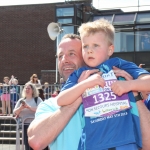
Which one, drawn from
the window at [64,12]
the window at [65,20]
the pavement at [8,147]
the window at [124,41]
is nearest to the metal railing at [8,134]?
the pavement at [8,147]

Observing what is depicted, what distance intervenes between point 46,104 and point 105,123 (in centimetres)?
53

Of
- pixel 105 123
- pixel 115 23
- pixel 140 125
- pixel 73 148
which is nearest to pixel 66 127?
pixel 73 148

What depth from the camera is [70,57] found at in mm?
2734

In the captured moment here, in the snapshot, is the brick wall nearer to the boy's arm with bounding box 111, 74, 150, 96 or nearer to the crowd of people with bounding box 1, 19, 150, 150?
the crowd of people with bounding box 1, 19, 150, 150

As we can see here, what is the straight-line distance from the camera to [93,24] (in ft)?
7.72

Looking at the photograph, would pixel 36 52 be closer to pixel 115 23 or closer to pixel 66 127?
pixel 115 23

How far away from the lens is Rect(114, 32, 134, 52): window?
18141 mm

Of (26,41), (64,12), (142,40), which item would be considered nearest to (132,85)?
(142,40)

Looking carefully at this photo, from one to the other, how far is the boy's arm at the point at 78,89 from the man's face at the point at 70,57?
0.49 meters

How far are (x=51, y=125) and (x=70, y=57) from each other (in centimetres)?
65

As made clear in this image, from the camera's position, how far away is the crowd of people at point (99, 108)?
7.00ft

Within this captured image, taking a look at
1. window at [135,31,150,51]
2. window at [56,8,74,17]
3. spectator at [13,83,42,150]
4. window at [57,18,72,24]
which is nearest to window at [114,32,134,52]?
window at [135,31,150,51]

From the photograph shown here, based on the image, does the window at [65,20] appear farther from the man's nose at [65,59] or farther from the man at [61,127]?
the man at [61,127]

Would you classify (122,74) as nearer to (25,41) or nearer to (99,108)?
(99,108)
